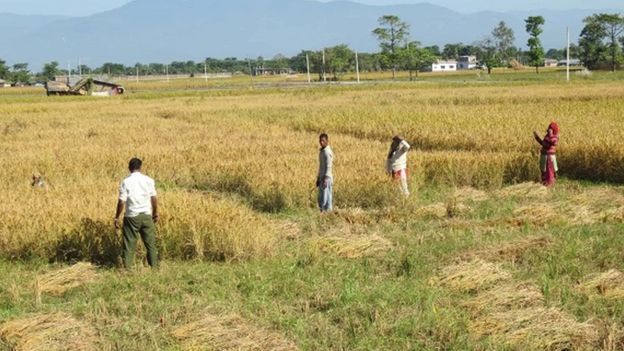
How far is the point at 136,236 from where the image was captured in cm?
809

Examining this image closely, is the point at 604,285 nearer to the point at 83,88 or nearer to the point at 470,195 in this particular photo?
the point at 470,195

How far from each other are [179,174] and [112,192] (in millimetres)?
3701

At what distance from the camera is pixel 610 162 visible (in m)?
14.3

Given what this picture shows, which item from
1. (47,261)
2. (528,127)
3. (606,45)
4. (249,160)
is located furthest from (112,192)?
(606,45)

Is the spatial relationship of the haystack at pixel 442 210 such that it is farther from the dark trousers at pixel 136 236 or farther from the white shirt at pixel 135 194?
the white shirt at pixel 135 194

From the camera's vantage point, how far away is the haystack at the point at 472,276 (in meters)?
6.93

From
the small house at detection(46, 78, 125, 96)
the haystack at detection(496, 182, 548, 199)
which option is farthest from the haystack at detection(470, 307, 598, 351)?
the small house at detection(46, 78, 125, 96)

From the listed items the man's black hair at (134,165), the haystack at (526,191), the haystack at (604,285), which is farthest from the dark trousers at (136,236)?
the haystack at (526,191)

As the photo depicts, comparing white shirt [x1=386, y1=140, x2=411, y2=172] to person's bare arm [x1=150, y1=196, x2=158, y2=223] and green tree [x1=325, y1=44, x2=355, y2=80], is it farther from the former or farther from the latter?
green tree [x1=325, y1=44, x2=355, y2=80]

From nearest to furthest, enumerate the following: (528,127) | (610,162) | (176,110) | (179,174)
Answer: (610,162) < (179,174) < (528,127) < (176,110)

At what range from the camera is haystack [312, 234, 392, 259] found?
8438mm

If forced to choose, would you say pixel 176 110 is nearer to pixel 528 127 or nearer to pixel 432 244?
pixel 528 127

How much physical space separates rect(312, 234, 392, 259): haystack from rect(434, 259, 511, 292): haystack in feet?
4.20

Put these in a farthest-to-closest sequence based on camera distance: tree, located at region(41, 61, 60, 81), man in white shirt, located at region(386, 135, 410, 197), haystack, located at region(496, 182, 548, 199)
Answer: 1. tree, located at region(41, 61, 60, 81)
2. haystack, located at region(496, 182, 548, 199)
3. man in white shirt, located at region(386, 135, 410, 197)
